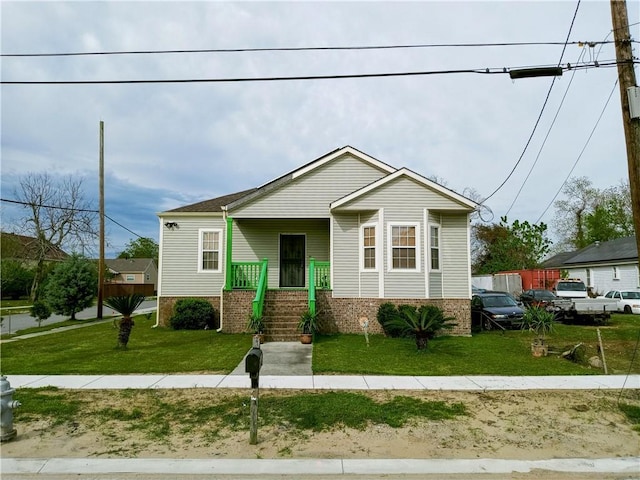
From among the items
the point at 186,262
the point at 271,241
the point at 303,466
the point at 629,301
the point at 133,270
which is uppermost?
the point at 271,241

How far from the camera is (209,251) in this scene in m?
17.6

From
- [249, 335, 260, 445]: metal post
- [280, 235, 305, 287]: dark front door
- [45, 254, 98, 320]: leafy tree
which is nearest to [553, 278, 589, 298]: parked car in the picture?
[280, 235, 305, 287]: dark front door

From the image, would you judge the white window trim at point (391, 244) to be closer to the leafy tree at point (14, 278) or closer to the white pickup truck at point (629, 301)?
the white pickup truck at point (629, 301)

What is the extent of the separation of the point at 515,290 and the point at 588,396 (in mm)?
29206

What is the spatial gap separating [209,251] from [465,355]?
1102 cm

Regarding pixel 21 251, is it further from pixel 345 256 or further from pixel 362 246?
pixel 362 246

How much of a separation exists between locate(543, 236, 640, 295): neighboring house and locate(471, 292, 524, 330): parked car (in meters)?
16.9

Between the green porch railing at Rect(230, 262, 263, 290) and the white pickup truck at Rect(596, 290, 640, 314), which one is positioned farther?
the white pickup truck at Rect(596, 290, 640, 314)

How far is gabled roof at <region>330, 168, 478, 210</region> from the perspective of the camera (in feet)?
47.1

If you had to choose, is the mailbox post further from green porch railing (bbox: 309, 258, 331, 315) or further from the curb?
green porch railing (bbox: 309, 258, 331, 315)

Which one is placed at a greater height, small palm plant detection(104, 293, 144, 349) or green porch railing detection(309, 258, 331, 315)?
green porch railing detection(309, 258, 331, 315)

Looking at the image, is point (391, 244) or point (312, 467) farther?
point (391, 244)

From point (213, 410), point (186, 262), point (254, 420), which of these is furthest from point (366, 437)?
point (186, 262)

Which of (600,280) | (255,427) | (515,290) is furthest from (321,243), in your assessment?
(600,280)
